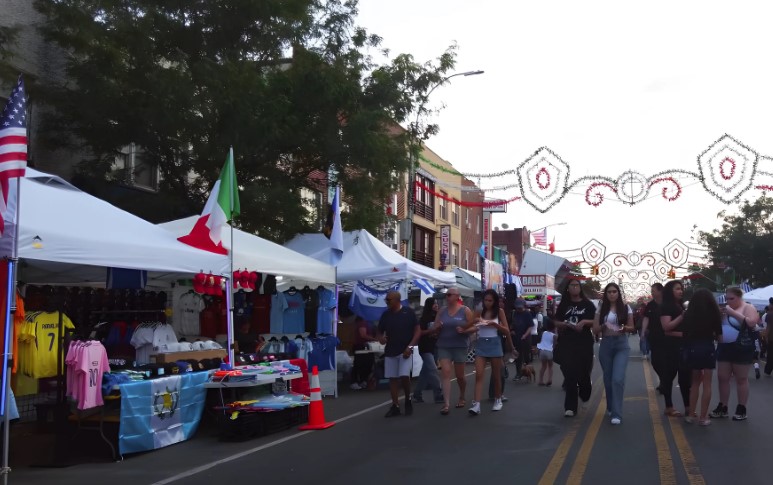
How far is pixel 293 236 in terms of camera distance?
1792cm

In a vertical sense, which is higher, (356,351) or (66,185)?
(66,185)

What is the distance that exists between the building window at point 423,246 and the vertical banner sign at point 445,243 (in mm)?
590

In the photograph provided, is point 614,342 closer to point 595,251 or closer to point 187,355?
point 187,355

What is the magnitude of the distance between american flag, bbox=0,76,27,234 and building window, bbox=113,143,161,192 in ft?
29.9

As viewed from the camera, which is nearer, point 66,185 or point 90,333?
point 66,185

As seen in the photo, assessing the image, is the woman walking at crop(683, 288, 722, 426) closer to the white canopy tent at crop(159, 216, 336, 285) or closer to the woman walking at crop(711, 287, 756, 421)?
the woman walking at crop(711, 287, 756, 421)

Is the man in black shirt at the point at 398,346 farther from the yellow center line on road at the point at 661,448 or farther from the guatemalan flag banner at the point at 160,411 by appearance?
the yellow center line on road at the point at 661,448

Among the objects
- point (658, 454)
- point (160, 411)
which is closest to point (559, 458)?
point (658, 454)

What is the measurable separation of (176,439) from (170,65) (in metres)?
8.98

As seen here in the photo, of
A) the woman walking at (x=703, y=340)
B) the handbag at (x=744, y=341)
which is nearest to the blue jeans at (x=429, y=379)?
the woman walking at (x=703, y=340)

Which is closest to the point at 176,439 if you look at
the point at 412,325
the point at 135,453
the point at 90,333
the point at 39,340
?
the point at 135,453

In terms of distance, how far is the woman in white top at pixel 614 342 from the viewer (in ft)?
34.8

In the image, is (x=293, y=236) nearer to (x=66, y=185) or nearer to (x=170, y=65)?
(x=170, y=65)

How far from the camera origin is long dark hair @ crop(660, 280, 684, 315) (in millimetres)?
10906
